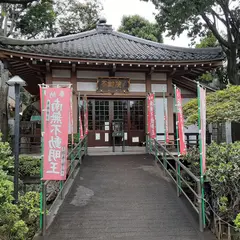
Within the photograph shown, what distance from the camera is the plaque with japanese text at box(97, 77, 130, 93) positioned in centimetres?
959

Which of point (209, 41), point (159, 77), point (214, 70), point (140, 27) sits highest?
point (140, 27)

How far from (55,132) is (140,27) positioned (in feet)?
70.4

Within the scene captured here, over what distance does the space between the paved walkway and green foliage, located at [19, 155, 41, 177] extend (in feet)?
5.18

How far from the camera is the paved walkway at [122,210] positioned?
13.9 ft

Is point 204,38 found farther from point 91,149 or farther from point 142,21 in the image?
point 91,149

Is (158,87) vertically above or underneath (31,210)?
above

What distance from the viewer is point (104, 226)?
174 inches

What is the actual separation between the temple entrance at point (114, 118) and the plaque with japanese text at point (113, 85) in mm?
1206

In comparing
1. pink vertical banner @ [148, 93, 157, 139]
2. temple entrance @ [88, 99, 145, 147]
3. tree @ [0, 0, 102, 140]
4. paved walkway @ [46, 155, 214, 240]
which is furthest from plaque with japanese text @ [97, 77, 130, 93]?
tree @ [0, 0, 102, 140]

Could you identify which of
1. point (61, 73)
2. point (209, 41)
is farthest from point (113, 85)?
point (209, 41)

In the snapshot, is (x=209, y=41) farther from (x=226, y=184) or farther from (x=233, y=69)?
(x=226, y=184)

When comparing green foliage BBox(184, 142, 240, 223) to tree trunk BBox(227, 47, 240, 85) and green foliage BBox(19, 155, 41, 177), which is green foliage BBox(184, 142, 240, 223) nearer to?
green foliage BBox(19, 155, 41, 177)

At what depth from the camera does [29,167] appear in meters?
7.23

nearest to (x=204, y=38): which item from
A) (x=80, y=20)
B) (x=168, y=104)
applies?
(x=168, y=104)
